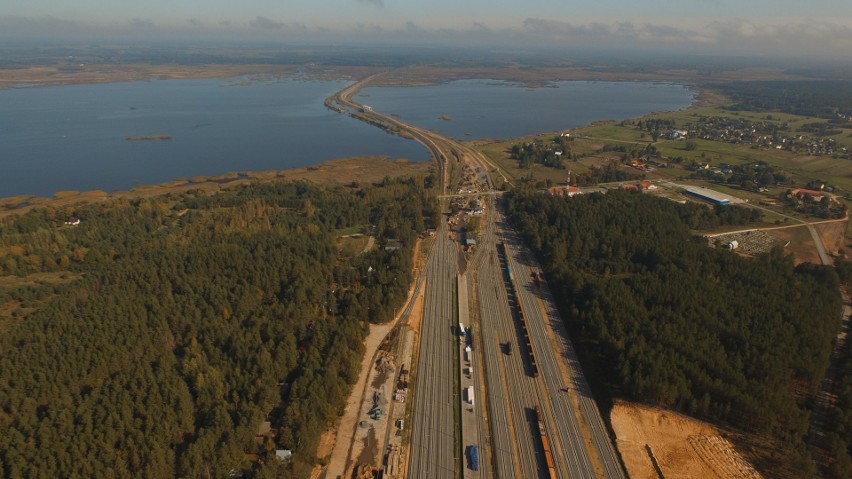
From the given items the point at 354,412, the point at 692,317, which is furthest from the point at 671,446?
the point at 354,412

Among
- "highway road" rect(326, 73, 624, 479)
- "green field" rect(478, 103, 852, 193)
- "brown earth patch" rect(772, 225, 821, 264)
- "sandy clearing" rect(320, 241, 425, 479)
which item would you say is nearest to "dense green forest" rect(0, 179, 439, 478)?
"sandy clearing" rect(320, 241, 425, 479)

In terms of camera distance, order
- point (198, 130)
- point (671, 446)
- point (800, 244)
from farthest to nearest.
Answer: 1. point (198, 130)
2. point (800, 244)
3. point (671, 446)

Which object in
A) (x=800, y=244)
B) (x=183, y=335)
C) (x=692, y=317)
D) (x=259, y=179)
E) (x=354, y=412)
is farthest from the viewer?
(x=259, y=179)

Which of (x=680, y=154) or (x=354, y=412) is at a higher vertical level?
(x=680, y=154)

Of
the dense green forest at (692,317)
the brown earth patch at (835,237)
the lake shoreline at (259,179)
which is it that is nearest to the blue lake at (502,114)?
the lake shoreline at (259,179)

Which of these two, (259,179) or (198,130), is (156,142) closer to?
(198,130)

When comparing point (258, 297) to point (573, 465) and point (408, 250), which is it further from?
point (573, 465)

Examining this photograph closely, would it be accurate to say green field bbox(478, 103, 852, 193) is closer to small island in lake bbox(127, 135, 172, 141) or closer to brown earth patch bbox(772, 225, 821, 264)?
brown earth patch bbox(772, 225, 821, 264)
